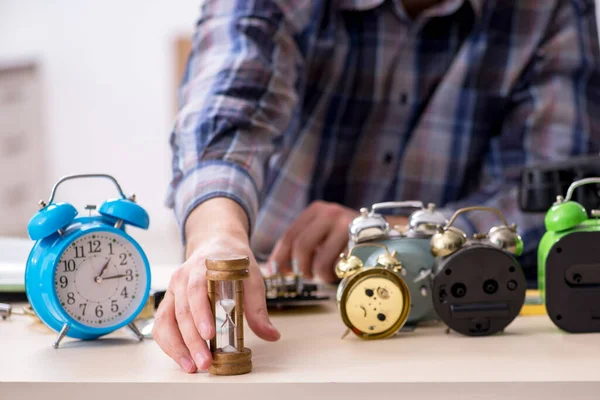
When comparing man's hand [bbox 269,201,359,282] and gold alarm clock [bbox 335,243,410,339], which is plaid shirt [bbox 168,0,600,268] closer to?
man's hand [bbox 269,201,359,282]

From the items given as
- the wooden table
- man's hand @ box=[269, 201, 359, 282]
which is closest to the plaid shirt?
man's hand @ box=[269, 201, 359, 282]

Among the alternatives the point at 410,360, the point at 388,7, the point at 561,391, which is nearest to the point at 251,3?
the point at 388,7

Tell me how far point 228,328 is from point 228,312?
0.06 ft

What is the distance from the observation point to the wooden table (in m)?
0.67

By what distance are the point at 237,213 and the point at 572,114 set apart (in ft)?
2.70

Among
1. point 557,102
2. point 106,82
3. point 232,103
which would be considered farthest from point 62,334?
point 106,82

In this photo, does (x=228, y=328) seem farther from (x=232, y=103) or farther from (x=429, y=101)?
(x=429, y=101)

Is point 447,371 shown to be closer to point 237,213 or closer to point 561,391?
point 561,391

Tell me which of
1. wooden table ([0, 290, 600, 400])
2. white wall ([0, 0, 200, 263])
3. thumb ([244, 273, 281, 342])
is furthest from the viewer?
white wall ([0, 0, 200, 263])

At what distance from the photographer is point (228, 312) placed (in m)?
0.73

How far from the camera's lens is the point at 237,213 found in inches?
38.9

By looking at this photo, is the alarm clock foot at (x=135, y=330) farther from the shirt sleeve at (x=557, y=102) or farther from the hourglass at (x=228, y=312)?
the shirt sleeve at (x=557, y=102)

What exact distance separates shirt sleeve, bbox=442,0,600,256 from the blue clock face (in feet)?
2.55

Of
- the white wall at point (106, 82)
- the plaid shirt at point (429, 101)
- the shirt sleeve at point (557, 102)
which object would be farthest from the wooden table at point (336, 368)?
the white wall at point (106, 82)
